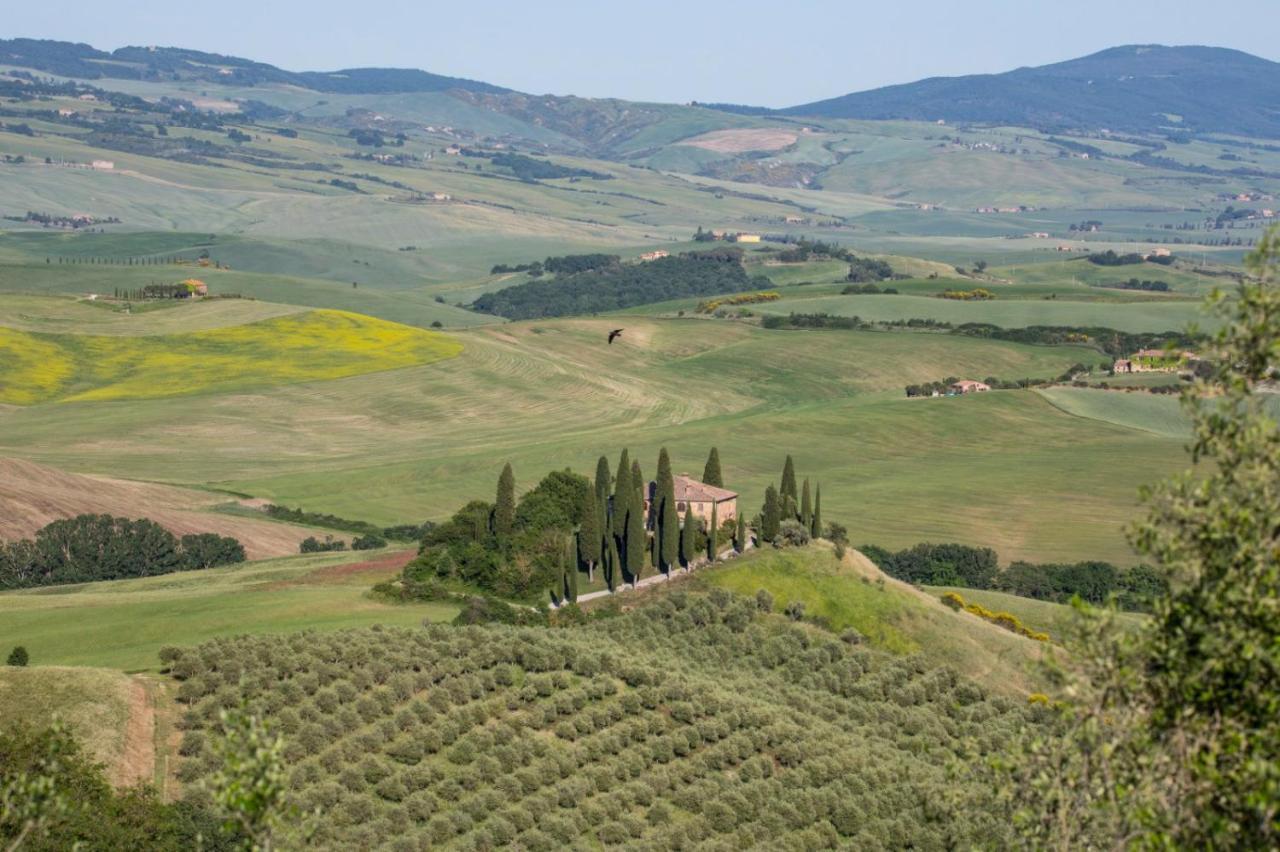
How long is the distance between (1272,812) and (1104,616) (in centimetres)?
369

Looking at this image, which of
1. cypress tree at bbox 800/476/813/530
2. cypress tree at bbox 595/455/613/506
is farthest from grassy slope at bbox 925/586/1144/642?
cypress tree at bbox 595/455/613/506

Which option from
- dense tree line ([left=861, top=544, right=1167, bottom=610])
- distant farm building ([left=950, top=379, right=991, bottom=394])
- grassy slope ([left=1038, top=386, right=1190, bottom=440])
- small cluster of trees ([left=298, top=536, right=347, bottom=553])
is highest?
grassy slope ([left=1038, top=386, right=1190, bottom=440])

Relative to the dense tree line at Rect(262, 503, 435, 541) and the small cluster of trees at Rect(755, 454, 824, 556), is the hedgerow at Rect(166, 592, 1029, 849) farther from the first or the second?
the dense tree line at Rect(262, 503, 435, 541)

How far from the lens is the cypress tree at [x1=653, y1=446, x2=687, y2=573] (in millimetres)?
95125

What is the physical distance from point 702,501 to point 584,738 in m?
35.5

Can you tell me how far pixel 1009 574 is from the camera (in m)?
122

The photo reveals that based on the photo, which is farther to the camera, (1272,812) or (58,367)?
(58,367)

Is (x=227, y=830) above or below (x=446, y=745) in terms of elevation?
above

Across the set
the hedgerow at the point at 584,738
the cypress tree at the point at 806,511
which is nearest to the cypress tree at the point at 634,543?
the hedgerow at the point at 584,738

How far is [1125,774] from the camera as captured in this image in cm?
2391

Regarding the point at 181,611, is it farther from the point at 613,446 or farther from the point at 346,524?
the point at 613,446

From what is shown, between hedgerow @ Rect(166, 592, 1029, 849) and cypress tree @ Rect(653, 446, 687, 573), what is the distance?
482 inches

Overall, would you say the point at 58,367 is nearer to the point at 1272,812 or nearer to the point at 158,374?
the point at 158,374

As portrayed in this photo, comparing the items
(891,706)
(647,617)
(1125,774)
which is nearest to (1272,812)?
(1125,774)
